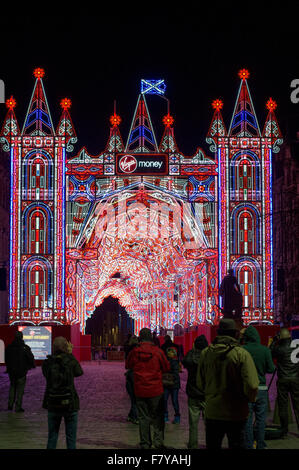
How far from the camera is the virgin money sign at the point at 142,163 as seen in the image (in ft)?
142

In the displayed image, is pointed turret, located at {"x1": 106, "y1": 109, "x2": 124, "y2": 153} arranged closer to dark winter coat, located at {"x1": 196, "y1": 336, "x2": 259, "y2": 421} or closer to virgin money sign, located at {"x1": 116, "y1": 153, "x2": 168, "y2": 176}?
virgin money sign, located at {"x1": 116, "y1": 153, "x2": 168, "y2": 176}

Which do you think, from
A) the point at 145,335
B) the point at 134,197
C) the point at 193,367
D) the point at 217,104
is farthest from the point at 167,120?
the point at 145,335

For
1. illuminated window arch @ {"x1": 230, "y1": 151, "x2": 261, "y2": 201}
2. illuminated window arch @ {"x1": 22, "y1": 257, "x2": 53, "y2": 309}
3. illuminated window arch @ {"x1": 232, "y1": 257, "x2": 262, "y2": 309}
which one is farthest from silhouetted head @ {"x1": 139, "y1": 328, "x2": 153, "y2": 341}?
illuminated window arch @ {"x1": 230, "y1": 151, "x2": 261, "y2": 201}

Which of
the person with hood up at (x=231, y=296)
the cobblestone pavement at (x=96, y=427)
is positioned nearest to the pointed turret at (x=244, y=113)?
the person with hood up at (x=231, y=296)

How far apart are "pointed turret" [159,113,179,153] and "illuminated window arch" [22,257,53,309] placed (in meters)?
8.21

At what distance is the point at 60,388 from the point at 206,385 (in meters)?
2.79

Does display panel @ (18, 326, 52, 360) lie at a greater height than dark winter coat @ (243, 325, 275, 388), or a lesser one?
lesser

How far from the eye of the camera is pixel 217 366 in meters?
8.73

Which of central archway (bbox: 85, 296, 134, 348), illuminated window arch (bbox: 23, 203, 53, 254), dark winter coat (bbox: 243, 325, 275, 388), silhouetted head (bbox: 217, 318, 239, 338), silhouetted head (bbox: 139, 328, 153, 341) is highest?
illuminated window arch (bbox: 23, 203, 53, 254)

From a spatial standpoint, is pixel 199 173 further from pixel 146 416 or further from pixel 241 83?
pixel 146 416

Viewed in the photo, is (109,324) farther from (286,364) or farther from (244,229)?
(286,364)

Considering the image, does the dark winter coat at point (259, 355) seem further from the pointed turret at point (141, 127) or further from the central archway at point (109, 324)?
the central archway at point (109, 324)

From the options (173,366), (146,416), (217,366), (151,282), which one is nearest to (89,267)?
(151,282)

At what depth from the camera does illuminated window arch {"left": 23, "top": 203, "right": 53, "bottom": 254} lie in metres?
43.4
